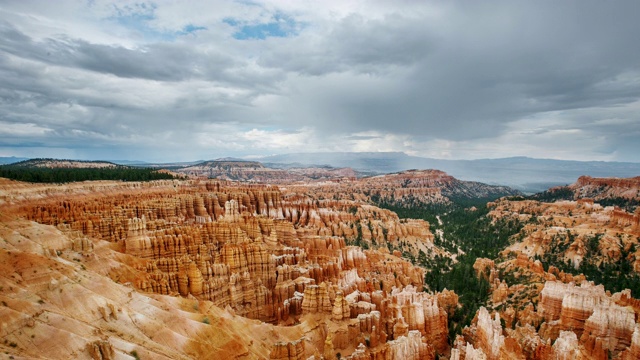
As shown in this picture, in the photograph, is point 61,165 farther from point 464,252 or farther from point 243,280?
point 464,252

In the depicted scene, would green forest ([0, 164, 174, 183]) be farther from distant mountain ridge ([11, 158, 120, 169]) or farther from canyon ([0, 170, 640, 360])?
distant mountain ridge ([11, 158, 120, 169])

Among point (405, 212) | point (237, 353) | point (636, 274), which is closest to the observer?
point (237, 353)

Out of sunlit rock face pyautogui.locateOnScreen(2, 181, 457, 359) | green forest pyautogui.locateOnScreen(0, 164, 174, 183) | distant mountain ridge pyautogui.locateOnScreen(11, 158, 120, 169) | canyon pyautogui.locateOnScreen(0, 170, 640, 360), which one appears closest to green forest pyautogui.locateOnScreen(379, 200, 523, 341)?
canyon pyautogui.locateOnScreen(0, 170, 640, 360)

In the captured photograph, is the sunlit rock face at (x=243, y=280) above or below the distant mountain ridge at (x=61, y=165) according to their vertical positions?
below

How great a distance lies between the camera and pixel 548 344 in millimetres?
26812

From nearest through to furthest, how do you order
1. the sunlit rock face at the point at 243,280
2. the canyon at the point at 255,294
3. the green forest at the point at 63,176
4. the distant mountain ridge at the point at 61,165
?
the canyon at the point at 255,294
the sunlit rock face at the point at 243,280
the green forest at the point at 63,176
the distant mountain ridge at the point at 61,165

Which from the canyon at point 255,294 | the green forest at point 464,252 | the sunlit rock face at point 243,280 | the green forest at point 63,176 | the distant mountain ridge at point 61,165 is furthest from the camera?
the distant mountain ridge at point 61,165

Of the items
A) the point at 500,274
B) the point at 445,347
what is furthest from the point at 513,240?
the point at 445,347

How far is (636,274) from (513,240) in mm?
26655

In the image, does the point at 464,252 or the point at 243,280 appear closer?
the point at 243,280

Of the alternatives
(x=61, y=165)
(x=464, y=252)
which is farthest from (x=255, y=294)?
(x=61, y=165)

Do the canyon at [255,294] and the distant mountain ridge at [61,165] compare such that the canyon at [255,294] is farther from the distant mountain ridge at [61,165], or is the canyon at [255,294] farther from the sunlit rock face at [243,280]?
the distant mountain ridge at [61,165]

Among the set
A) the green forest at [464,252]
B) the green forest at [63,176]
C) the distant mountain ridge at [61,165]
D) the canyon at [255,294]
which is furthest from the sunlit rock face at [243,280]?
the distant mountain ridge at [61,165]

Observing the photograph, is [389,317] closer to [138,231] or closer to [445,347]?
[445,347]
